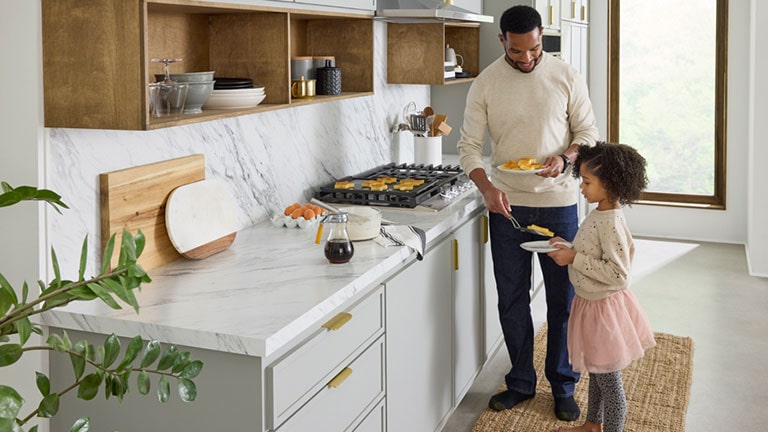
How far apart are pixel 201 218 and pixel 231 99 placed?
37 cm

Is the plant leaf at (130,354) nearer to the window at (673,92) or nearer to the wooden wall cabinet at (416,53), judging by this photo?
the wooden wall cabinet at (416,53)

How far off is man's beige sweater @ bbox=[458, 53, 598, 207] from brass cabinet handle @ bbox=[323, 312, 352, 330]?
1244mm

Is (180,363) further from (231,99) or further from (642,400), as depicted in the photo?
(642,400)

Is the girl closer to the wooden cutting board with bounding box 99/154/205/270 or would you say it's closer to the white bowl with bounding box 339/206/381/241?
the white bowl with bounding box 339/206/381/241

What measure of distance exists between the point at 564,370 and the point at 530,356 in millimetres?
147

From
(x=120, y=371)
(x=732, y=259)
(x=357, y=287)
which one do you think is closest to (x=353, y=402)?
(x=357, y=287)

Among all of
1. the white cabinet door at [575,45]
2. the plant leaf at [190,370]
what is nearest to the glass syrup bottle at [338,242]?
the plant leaf at [190,370]

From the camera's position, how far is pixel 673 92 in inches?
264

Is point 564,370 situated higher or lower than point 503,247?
lower

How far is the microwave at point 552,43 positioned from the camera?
516cm

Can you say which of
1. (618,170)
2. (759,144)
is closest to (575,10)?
(759,144)

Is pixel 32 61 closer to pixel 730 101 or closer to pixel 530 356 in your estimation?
pixel 530 356

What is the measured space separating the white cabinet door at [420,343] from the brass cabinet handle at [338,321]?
0.34 m

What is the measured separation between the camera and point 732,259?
6.11m
